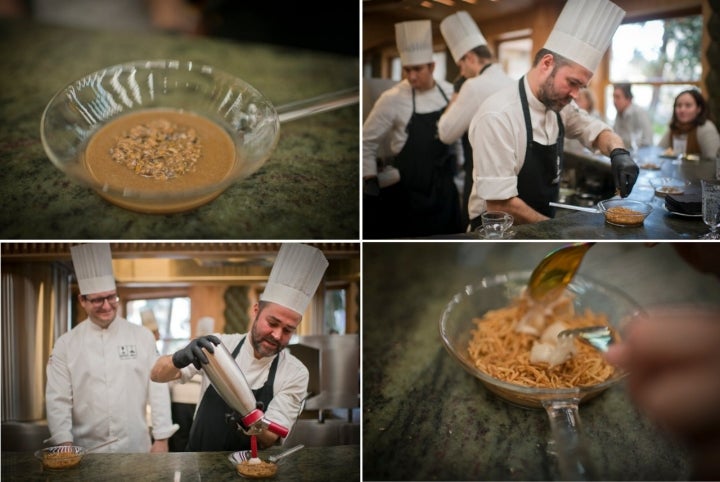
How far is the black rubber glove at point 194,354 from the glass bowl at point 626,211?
1286mm

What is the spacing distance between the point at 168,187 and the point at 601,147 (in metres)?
1.32

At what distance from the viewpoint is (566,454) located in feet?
7.45

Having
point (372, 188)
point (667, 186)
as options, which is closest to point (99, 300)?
point (372, 188)

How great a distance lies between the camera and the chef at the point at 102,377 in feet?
7.78

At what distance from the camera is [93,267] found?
2369mm

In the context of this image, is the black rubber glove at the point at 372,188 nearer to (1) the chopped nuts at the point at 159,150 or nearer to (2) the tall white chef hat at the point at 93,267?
(1) the chopped nuts at the point at 159,150

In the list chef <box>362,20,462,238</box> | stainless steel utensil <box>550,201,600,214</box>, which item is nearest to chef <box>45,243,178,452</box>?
chef <box>362,20,462,238</box>

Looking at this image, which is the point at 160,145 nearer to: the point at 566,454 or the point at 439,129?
the point at 439,129

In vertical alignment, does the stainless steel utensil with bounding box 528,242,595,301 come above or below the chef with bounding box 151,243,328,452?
above

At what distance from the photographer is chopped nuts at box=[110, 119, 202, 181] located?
2256 millimetres

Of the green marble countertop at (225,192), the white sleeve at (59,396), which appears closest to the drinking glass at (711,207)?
the green marble countertop at (225,192)

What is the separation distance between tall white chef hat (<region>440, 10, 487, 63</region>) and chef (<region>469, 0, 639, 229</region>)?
0.55 ft

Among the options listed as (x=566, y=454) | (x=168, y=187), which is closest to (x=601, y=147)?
(x=566, y=454)

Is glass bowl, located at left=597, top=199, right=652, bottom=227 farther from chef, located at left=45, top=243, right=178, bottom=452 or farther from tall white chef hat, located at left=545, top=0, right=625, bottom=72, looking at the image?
chef, located at left=45, top=243, right=178, bottom=452
